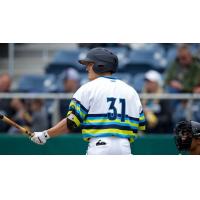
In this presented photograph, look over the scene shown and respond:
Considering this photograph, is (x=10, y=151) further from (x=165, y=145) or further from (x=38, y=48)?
(x=38, y=48)

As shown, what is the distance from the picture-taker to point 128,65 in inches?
555

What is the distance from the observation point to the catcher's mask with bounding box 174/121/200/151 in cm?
718

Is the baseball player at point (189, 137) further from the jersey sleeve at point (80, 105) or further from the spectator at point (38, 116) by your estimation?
the spectator at point (38, 116)

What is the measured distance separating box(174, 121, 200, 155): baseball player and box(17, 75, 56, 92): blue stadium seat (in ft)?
20.1

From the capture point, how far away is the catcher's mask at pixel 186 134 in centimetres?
718

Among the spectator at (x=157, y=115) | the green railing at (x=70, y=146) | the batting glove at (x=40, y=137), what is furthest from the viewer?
the spectator at (x=157, y=115)

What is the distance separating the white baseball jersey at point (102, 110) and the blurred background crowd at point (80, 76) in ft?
14.8

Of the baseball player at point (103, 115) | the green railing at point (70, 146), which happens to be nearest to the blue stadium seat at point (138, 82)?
the green railing at point (70, 146)

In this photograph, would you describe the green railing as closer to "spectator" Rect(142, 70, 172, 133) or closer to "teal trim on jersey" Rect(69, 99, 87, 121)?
"spectator" Rect(142, 70, 172, 133)

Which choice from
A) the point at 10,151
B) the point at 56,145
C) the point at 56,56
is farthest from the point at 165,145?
the point at 56,56

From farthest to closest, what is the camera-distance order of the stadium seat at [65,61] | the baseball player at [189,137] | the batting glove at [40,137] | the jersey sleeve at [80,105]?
the stadium seat at [65,61], the batting glove at [40,137], the baseball player at [189,137], the jersey sleeve at [80,105]

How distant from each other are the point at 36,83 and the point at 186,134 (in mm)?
6826

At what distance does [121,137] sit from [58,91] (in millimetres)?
5614

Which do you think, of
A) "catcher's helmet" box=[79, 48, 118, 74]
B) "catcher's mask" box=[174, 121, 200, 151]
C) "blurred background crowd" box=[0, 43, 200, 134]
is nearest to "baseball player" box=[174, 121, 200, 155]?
"catcher's mask" box=[174, 121, 200, 151]
